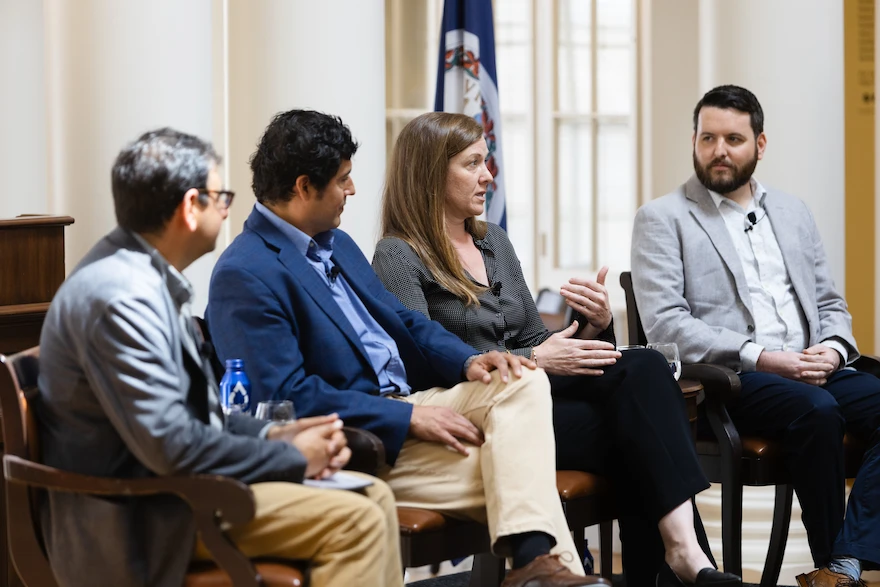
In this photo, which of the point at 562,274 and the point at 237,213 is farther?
the point at 562,274

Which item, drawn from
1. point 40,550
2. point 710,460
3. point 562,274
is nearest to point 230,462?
point 40,550

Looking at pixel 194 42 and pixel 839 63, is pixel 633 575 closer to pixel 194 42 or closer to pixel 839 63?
pixel 194 42

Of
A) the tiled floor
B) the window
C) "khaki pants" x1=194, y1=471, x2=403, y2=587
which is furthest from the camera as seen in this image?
the window

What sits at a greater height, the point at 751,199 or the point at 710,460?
the point at 751,199

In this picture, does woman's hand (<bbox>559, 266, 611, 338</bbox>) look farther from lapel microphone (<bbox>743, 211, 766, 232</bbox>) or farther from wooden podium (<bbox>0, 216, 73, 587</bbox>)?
wooden podium (<bbox>0, 216, 73, 587</bbox>)

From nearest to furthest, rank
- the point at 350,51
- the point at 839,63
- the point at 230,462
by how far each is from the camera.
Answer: the point at 230,462 → the point at 350,51 → the point at 839,63

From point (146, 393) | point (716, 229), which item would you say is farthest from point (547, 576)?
point (716, 229)

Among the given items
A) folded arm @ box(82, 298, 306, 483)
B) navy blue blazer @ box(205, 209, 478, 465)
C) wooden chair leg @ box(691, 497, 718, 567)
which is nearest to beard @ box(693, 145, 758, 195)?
wooden chair leg @ box(691, 497, 718, 567)

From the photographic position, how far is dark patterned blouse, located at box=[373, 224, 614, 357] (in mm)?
2895

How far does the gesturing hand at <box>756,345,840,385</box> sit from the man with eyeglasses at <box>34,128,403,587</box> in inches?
63.6

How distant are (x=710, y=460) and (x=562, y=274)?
2.62 m

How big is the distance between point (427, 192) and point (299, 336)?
0.71 meters

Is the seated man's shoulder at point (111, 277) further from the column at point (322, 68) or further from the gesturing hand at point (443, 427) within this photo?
the column at point (322, 68)

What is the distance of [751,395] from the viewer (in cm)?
315
